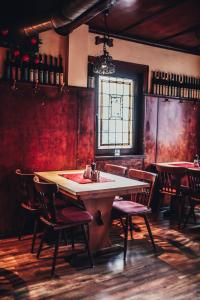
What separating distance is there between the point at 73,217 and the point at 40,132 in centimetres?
157

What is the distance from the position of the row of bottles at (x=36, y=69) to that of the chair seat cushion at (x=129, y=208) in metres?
1.93

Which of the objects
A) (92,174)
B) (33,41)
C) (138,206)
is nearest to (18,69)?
(33,41)

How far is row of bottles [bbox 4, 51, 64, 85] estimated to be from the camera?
419 centimetres

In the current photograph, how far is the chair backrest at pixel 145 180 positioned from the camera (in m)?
3.80

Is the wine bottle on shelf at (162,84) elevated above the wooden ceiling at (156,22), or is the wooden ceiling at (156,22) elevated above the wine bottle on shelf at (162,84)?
the wooden ceiling at (156,22)

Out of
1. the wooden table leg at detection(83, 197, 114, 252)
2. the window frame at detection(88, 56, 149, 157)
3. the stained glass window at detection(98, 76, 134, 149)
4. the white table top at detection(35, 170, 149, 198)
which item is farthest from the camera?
the window frame at detection(88, 56, 149, 157)

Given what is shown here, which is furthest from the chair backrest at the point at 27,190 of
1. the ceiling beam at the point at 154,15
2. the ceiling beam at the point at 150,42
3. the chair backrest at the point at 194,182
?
the ceiling beam at the point at 154,15

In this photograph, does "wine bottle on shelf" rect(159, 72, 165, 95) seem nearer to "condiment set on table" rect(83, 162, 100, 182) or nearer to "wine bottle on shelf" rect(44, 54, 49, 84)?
"wine bottle on shelf" rect(44, 54, 49, 84)

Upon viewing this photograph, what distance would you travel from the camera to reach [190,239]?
4.23 m

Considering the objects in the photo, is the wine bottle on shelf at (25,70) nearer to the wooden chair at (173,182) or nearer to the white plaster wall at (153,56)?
the white plaster wall at (153,56)

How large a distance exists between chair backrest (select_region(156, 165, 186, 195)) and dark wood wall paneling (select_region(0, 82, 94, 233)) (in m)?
1.12

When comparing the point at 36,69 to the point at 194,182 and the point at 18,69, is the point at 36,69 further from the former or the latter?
the point at 194,182

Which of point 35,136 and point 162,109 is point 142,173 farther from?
point 162,109

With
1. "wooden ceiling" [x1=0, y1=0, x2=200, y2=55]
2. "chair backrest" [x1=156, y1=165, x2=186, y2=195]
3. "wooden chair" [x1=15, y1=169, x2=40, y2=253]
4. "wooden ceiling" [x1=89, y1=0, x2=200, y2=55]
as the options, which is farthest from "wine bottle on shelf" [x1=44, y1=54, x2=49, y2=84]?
"chair backrest" [x1=156, y1=165, x2=186, y2=195]
